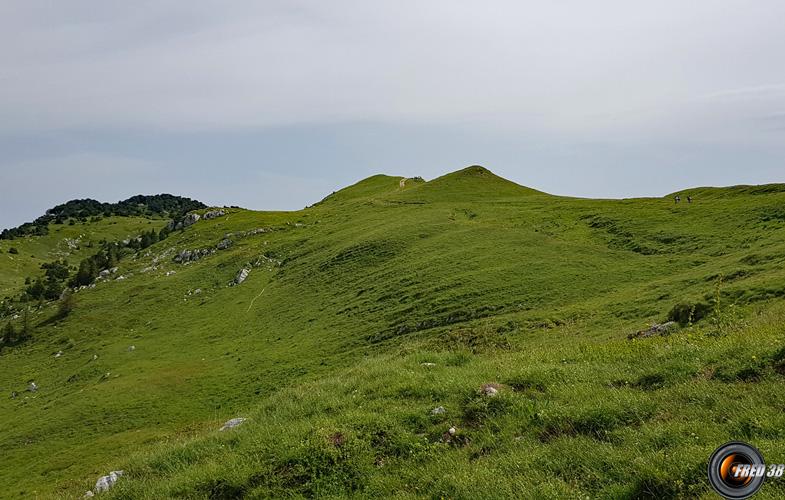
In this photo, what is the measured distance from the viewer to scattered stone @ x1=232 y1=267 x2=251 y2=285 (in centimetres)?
6986

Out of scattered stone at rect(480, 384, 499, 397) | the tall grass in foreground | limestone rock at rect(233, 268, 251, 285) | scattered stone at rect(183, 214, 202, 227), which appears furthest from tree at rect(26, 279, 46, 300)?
scattered stone at rect(480, 384, 499, 397)

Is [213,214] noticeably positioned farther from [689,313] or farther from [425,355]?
[689,313]

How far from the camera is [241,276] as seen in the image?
70562mm

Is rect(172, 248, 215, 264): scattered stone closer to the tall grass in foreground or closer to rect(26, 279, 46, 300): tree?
rect(26, 279, 46, 300): tree

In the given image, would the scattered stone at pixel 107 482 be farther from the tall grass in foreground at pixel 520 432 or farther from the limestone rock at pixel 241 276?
the limestone rock at pixel 241 276

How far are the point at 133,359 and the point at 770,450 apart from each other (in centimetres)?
5613

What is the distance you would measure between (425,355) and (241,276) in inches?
2290

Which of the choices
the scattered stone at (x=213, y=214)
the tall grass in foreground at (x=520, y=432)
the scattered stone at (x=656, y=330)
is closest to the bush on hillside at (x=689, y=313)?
the scattered stone at (x=656, y=330)

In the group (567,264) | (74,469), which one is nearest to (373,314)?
(567,264)

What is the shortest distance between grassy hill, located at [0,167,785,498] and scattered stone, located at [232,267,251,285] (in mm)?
2195

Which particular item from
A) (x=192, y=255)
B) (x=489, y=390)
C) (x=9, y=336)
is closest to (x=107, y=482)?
(x=489, y=390)

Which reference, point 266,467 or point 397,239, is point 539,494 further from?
point 397,239

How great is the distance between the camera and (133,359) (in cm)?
5203

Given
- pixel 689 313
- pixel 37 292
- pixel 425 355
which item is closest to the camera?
pixel 425 355
